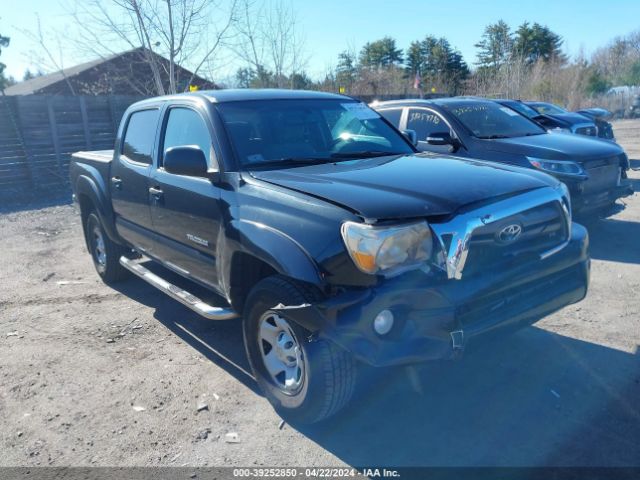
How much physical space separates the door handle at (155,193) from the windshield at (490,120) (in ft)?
14.3

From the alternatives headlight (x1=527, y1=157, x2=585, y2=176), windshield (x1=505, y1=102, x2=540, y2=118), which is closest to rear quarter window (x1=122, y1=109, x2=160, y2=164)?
headlight (x1=527, y1=157, x2=585, y2=176)

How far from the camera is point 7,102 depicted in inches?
487

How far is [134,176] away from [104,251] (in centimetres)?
154

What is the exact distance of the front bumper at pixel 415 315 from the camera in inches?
109

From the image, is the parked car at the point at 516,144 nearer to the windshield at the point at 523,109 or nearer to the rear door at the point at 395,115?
the rear door at the point at 395,115

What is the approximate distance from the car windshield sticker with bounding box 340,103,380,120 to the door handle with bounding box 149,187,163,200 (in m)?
1.70

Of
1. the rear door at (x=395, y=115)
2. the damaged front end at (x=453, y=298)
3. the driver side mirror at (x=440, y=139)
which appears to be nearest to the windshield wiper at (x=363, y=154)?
the damaged front end at (x=453, y=298)

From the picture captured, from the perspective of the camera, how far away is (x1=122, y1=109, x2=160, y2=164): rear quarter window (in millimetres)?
4898

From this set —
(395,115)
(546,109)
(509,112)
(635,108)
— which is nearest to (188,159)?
(395,115)

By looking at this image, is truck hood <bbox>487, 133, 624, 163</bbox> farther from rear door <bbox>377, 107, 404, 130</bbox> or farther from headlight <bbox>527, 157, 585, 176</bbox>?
rear door <bbox>377, 107, 404, 130</bbox>

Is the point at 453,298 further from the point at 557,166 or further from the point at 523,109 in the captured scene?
the point at 523,109

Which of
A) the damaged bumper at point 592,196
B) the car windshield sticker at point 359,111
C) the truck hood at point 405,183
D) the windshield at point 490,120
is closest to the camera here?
the truck hood at point 405,183

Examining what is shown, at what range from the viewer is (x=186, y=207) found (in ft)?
13.6

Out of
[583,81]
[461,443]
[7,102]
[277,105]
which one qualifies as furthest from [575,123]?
[583,81]
